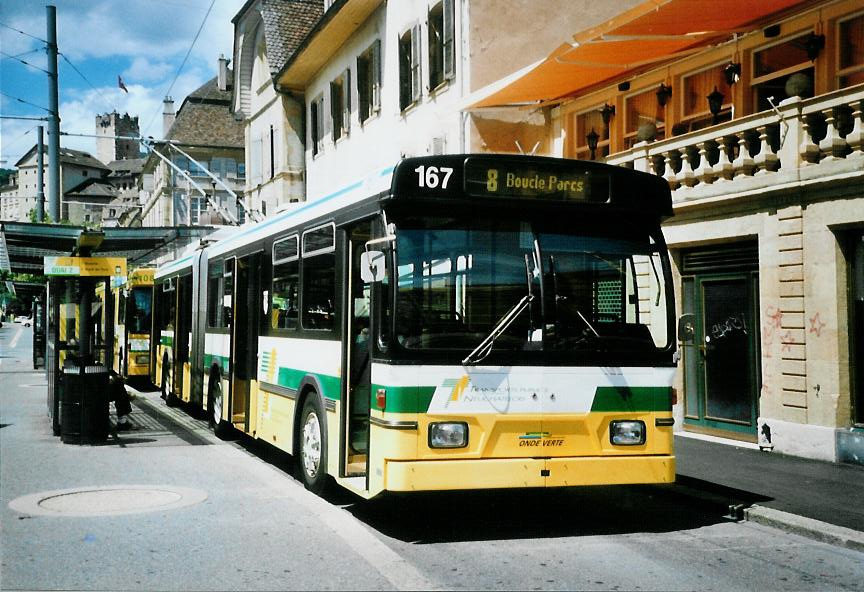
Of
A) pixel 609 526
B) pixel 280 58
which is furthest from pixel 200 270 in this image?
pixel 280 58

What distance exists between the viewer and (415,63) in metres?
22.8

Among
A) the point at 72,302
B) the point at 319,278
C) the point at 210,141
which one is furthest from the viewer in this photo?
the point at 210,141

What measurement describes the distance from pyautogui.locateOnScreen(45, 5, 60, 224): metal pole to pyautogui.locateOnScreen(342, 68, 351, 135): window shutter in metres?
7.78

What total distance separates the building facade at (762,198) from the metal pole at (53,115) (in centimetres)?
1423

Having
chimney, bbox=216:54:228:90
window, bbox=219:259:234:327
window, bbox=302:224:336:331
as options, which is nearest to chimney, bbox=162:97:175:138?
chimney, bbox=216:54:228:90

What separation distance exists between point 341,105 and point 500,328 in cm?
2338

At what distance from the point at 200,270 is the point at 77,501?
7674 millimetres

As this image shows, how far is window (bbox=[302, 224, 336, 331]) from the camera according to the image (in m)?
8.85

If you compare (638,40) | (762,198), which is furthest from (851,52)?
(638,40)

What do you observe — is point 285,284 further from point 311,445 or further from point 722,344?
point 722,344

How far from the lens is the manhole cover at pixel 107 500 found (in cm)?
847

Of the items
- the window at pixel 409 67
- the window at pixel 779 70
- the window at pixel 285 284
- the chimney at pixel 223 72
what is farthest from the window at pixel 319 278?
the chimney at pixel 223 72

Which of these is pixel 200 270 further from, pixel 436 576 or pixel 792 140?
pixel 436 576

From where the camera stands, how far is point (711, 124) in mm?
15133
